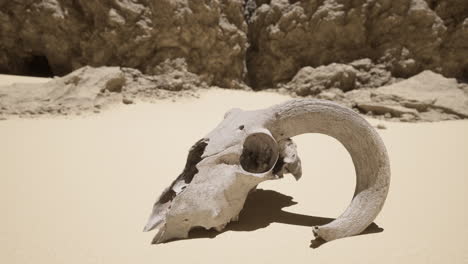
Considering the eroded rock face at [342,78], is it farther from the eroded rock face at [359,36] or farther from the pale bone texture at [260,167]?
the pale bone texture at [260,167]

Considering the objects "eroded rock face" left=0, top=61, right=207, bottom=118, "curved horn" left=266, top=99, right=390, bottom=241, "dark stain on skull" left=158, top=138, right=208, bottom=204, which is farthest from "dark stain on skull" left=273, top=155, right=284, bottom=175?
"eroded rock face" left=0, top=61, right=207, bottom=118

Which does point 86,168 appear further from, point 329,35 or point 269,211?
point 329,35

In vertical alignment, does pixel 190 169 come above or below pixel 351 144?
below

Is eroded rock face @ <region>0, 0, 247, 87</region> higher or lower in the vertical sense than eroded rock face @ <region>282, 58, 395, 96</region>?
higher

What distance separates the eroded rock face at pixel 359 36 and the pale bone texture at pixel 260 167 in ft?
21.6

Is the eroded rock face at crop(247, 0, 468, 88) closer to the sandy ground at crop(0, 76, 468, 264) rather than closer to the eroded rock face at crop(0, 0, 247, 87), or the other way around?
the eroded rock face at crop(0, 0, 247, 87)

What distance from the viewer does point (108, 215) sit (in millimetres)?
2357

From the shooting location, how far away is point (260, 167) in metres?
2.28

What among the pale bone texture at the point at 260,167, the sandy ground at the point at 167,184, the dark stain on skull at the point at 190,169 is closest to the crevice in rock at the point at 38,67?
the sandy ground at the point at 167,184

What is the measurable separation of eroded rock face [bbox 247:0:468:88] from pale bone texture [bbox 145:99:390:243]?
6.59 m

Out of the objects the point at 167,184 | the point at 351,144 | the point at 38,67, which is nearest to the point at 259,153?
the point at 351,144

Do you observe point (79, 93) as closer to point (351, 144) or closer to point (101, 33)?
point (101, 33)

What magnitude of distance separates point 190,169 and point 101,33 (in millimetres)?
5858

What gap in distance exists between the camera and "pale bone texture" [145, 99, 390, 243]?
2053mm
